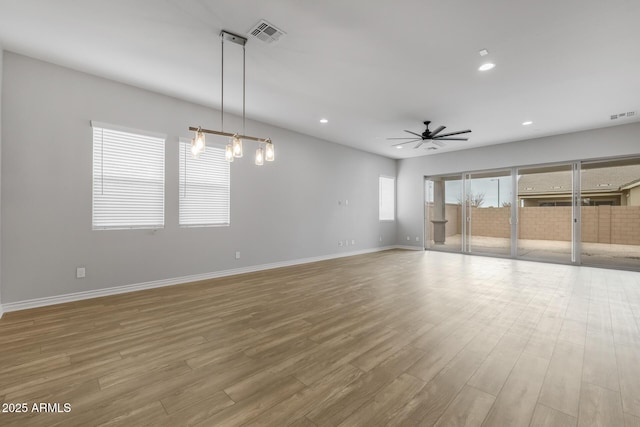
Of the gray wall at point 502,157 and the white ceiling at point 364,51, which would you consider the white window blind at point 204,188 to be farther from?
the gray wall at point 502,157

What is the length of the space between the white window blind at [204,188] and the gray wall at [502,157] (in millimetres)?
6249

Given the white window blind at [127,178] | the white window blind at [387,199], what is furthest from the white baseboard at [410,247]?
the white window blind at [127,178]

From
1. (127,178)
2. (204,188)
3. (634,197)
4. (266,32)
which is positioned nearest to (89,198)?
(127,178)

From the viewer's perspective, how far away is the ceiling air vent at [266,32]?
2.76m

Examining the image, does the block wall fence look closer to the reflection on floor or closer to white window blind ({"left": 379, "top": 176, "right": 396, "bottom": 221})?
the reflection on floor

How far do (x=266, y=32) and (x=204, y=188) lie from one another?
119 inches

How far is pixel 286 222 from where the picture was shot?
6.21 m

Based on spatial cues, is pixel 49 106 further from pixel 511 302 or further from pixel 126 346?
pixel 511 302

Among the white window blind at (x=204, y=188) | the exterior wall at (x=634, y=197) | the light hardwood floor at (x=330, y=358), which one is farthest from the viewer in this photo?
the exterior wall at (x=634, y=197)

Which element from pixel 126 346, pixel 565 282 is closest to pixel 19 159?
pixel 126 346

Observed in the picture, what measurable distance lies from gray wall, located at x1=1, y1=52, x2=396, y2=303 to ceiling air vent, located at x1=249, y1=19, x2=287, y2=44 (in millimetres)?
2510

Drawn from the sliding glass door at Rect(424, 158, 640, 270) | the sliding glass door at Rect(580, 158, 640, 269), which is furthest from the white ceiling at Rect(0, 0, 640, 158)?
the sliding glass door at Rect(424, 158, 640, 270)

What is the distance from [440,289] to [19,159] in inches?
243

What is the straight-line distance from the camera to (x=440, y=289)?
169 inches
